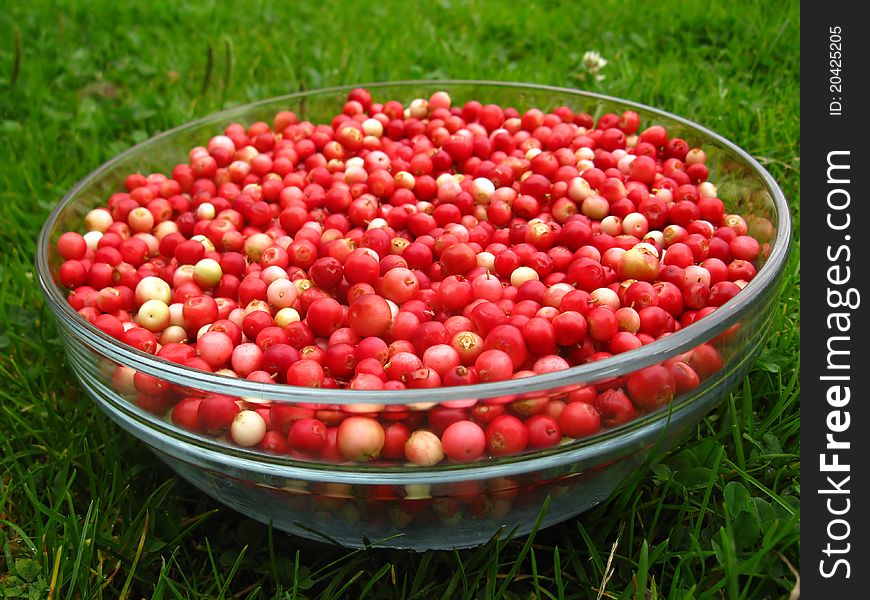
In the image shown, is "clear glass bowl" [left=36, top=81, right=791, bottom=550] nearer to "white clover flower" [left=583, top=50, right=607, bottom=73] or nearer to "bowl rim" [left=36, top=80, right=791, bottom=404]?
"bowl rim" [left=36, top=80, right=791, bottom=404]

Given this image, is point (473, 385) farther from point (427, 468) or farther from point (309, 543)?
point (309, 543)

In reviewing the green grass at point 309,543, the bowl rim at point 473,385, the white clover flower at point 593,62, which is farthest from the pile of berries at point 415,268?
the white clover flower at point 593,62

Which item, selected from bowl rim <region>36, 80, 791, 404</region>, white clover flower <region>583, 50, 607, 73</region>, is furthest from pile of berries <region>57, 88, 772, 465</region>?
white clover flower <region>583, 50, 607, 73</region>

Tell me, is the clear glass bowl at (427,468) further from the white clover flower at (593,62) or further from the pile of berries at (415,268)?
the white clover flower at (593,62)

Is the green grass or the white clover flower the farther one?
the white clover flower

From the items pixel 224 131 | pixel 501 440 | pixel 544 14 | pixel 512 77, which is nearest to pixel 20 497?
pixel 501 440

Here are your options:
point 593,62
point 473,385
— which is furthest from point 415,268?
point 593,62
